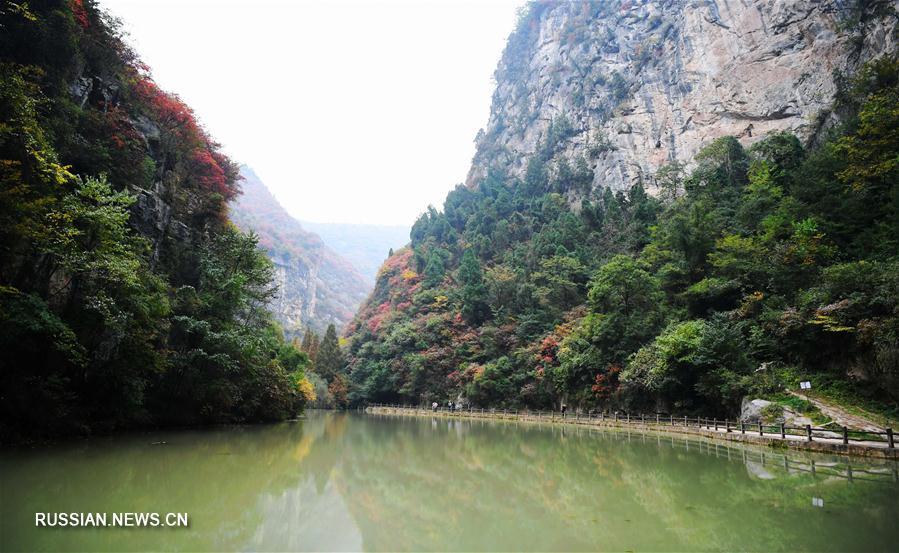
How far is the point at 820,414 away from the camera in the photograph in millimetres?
14703

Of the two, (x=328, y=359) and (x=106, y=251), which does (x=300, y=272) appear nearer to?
(x=328, y=359)

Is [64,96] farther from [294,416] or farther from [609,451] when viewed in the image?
[294,416]

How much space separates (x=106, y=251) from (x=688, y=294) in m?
24.5

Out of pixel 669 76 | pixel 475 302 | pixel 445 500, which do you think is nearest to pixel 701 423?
pixel 445 500

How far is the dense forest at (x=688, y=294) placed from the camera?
17203 mm

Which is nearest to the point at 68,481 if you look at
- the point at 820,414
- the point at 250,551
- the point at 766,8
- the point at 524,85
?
the point at 250,551

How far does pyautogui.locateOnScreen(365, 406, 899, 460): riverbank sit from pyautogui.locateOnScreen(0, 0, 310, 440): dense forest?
1697 centimetres

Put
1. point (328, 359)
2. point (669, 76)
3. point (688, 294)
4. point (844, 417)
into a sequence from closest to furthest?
1. point (844, 417)
2. point (688, 294)
3. point (669, 76)
4. point (328, 359)

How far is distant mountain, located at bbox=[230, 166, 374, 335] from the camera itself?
345 feet

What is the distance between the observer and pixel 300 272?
11369 cm

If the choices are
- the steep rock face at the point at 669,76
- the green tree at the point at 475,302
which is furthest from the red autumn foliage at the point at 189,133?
the steep rock face at the point at 669,76

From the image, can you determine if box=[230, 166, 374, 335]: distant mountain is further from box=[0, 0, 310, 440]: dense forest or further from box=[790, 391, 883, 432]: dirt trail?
box=[790, 391, 883, 432]: dirt trail

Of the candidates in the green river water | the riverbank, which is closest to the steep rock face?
the riverbank

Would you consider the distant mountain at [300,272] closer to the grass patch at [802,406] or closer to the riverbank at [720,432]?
the riverbank at [720,432]
